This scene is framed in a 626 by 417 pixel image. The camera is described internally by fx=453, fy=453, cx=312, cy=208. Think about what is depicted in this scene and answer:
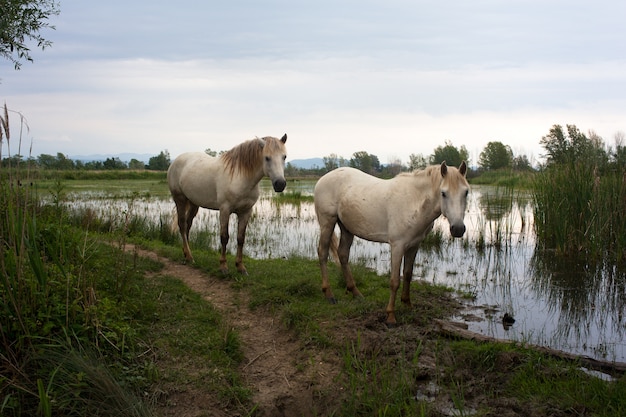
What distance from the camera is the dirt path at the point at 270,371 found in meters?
3.55

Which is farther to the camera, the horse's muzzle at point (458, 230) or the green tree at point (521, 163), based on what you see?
the green tree at point (521, 163)

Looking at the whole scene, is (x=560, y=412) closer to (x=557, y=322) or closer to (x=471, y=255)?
(x=557, y=322)

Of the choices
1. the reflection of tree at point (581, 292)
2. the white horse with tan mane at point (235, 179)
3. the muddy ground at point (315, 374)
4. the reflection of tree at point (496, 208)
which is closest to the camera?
the muddy ground at point (315, 374)

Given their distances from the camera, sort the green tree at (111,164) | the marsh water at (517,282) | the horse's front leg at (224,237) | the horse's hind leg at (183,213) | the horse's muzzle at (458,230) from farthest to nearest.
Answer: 1. the green tree at (111,164)
2. the horse's hind leg at (183,213)
3. the horse's front leg at (224,237)
4. the marsh water at (517,282)
5. the horse's muzzle at (458,230)

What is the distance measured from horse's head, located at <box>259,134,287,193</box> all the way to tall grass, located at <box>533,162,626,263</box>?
224 inches

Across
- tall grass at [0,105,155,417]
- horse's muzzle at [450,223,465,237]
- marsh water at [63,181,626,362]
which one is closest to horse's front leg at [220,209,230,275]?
marsh water at [63,181,626,362]

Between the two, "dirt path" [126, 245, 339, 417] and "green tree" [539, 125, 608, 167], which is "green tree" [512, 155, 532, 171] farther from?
"dirt path" [126, 245, 339, 417]

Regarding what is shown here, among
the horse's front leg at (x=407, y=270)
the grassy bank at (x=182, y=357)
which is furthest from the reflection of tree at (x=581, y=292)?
the grassy bank at (x=182, y=357)

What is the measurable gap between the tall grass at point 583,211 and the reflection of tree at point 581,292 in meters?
0.36

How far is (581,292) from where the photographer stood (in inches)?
274

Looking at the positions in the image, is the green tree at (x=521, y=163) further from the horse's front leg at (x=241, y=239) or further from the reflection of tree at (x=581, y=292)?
the horse's front leg at (x=241, y=239)

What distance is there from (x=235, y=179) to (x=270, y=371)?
343 centimetres

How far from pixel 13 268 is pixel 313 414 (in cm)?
257

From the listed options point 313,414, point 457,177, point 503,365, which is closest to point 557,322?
point 503,365
